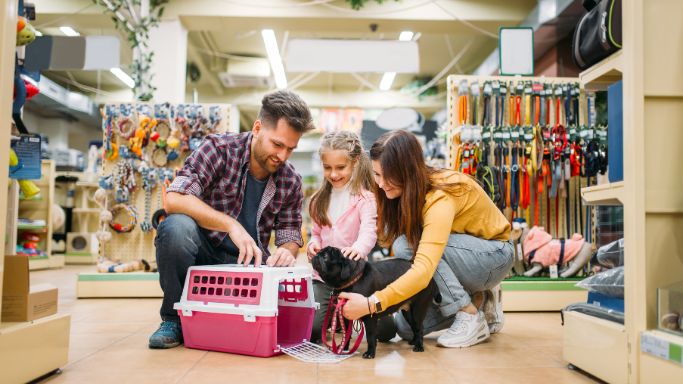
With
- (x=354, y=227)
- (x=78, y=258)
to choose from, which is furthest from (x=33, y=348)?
(x=78, y=258)

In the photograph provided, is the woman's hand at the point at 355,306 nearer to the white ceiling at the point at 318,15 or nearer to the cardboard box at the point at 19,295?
the cardboard box at the point at 19,295

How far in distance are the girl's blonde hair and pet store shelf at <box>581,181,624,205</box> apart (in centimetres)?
105

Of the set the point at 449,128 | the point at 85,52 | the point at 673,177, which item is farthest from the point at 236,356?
the point at 85,52

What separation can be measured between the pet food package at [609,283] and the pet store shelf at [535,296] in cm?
153

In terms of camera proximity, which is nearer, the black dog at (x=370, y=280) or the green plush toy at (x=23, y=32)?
the green plush toy at (x=23, y=32)

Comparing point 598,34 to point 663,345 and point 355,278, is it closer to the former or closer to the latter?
point 663,345

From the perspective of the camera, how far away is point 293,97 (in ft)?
7.18

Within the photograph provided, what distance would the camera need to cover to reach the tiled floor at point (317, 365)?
1.63 meters

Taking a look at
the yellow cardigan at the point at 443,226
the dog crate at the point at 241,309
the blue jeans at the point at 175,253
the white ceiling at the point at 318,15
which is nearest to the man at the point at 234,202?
the blue jeans at the point at 175,253

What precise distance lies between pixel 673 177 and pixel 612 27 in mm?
466

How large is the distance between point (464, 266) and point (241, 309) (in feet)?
2.99

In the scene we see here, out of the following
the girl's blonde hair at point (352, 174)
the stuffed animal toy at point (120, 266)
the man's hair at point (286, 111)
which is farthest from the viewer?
the stuffed animal toy at point (120, 266)

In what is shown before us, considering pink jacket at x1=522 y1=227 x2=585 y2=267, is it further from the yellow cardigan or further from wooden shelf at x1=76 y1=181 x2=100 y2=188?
wooden shelf at x1=76 y1=181 x2=100 y2=188

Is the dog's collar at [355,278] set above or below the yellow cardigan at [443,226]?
below
